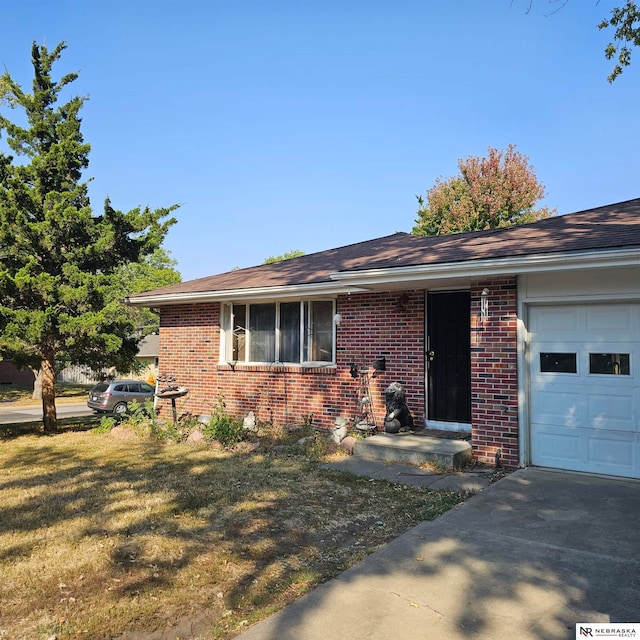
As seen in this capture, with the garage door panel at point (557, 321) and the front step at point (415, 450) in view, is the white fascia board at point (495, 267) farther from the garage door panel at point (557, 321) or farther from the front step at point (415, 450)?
the front step at point (415, 450)

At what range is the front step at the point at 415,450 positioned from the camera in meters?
6.94

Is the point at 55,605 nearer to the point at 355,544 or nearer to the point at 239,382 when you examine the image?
the point at 355,544

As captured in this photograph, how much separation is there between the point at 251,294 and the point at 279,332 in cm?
97

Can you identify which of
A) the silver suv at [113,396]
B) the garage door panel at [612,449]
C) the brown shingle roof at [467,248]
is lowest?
the silver suv at [113,396]

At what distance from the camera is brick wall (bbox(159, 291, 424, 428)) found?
8.66 metres

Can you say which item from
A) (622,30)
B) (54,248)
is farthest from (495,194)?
→ (54,248)

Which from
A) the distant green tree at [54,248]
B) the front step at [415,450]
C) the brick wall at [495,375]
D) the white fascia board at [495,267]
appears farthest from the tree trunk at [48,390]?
the brick wall at [495,375]

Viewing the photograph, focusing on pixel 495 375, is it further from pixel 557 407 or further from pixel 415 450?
pixel 415 450

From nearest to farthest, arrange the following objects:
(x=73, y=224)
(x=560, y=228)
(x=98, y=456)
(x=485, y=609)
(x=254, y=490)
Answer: (x=485, y=609)
(x=254, y=490)
(x=560, y=228)
(x=98, y=456)
(x=73, y=224)

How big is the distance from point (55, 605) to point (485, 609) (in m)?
2.82

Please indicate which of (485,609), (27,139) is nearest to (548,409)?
(485,609)

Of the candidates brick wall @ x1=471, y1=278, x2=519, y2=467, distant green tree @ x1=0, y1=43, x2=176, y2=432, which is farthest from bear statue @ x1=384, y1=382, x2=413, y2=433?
distant green tree @ x1=0, y1=43, x2=176, y2=432

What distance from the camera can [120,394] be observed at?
19.8 meters

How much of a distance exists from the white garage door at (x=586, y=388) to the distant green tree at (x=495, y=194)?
27.2m
